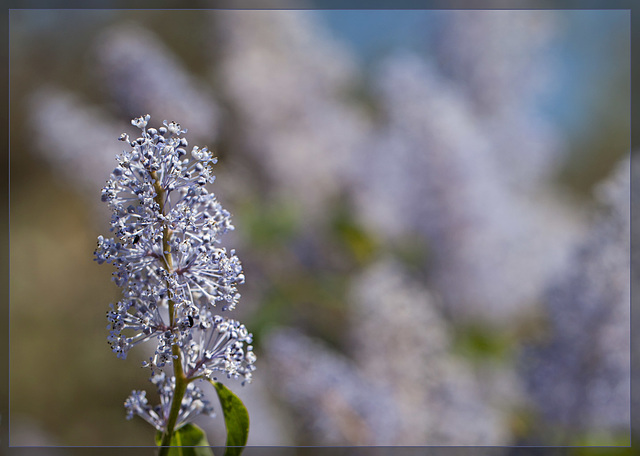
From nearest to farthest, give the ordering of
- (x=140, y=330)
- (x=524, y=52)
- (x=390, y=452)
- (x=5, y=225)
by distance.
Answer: (x=140, y=330) < (x=390, y=452) < (x=5, y=225) < (x=524, y=52)

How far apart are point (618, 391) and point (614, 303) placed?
4.4 inches

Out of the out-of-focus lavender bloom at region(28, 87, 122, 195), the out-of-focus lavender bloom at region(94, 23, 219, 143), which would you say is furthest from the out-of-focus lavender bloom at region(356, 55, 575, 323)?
the out-of-focus lavender bloom at region(28, 87, 122, 195)

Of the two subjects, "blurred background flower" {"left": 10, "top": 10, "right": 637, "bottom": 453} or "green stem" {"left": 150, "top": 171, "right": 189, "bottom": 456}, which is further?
"blurred background flower" {"left": 10, "top": 10, "right": 637, "bottom": 453}

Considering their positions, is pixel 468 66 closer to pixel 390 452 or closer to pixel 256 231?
pixel 256 231

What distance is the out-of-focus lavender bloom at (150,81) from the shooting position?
0.54 meters

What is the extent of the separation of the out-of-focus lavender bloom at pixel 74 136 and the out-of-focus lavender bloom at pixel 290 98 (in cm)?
22

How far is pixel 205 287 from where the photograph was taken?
0.29 metres

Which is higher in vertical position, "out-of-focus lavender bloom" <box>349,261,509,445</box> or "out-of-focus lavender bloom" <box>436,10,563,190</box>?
"out-of-focus lavender bloom" <box>436,10,563,190</box>

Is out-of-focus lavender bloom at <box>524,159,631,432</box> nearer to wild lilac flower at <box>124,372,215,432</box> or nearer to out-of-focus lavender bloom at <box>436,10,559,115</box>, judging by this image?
out-of-focus lavender bloom at <box>436,10,559,115</box>

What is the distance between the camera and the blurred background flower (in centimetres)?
63

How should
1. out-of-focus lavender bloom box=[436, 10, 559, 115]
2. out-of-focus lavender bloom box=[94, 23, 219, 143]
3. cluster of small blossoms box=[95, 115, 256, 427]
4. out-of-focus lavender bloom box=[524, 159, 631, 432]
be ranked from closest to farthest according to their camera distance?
1. cluster of small blossoms box=[95, 115, 256, 427]
2. out-of-focus lavender bloom box=[94, 23, 219, 143]
3. out-of-focus lavender bloom box=[524, 159, 631, 432]
4. out-of-focus lavender bloom box=[436, 10, 559, 115]

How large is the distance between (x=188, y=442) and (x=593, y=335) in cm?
49

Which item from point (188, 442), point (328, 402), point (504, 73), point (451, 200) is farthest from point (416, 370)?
point (504, 73)

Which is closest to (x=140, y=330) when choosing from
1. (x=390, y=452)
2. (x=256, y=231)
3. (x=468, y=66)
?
(x=390, y=452)
